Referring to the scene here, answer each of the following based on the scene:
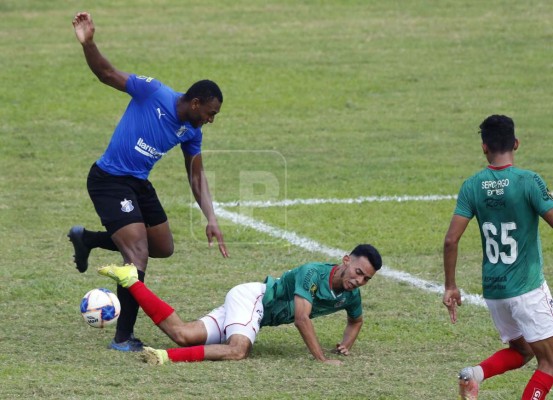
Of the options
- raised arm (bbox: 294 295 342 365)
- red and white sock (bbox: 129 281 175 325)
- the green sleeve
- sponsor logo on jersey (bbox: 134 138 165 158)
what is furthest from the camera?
sponsor logo on jersey (bbox: 134 138 165 158)

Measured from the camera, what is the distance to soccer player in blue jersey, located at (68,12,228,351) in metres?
9.55

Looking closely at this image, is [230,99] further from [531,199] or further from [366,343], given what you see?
[531,199]

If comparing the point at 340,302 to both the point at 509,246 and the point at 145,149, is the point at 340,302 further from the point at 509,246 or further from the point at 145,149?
the point at 145,149

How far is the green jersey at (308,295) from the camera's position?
30.3ft

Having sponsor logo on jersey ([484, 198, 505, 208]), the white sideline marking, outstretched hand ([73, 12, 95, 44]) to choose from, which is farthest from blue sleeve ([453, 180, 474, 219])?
the white sideline marking

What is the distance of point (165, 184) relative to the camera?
16438 millimetres

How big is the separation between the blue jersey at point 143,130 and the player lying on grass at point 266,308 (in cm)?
100

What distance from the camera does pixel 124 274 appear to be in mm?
9250

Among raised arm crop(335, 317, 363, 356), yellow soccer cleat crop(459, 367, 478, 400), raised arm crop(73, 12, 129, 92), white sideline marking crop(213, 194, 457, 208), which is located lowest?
yellow soccer cleat crop(459, 367, 478, 400)

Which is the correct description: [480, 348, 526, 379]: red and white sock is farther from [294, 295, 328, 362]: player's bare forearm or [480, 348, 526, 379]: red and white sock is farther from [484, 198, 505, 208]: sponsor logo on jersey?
[294, 295, 328, 362]: player's bare forearm

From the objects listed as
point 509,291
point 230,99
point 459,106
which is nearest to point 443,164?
point 459,106

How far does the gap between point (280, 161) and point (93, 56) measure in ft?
26.9

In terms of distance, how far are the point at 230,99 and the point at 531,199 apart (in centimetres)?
1351

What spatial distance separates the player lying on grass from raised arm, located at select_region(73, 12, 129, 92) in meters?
1.56
